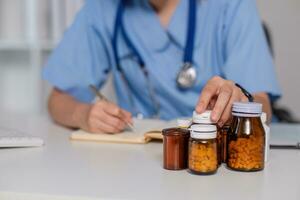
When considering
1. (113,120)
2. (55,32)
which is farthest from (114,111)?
(55,32)

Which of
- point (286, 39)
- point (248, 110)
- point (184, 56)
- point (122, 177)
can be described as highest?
point (286, 39)

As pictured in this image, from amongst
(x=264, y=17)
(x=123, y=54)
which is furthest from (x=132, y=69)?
(x=264, y=17)

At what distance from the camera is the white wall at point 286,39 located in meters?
2.04

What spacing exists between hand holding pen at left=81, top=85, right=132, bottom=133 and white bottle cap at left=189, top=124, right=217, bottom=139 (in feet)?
1.09

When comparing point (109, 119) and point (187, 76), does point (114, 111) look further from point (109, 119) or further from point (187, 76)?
point (187, 76)

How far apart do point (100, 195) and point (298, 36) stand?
1637 mm

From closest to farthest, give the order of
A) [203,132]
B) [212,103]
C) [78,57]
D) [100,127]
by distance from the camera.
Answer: [203,132]
[212,103]
[100,127]
[78,57]

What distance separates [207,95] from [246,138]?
0.34 feet

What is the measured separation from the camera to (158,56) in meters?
1.23

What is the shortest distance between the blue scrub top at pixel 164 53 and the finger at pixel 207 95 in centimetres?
30

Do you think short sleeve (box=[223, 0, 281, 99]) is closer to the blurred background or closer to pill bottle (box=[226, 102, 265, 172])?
pill bottle (box=[226, 102, 265, 172])

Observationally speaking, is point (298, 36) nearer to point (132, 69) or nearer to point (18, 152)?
point (132, 69)

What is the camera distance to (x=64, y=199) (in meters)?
0.62

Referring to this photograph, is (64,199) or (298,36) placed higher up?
(298,36)
